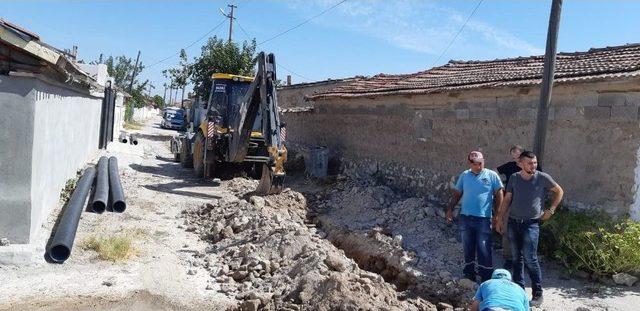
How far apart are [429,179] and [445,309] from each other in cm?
534

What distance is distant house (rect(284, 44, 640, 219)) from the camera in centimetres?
709

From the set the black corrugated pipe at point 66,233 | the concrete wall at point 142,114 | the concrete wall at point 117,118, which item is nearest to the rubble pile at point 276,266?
the black corrugated pipe at point 66,233

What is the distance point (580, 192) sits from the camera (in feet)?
24.7

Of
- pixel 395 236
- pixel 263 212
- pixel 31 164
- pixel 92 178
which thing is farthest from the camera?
pixel 92 178

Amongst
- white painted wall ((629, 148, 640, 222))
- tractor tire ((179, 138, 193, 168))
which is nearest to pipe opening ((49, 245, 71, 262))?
white painted wall ((629, 148, 640, 222))

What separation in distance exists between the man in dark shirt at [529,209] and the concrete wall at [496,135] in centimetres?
183

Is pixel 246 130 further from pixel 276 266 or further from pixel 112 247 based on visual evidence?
pixel 276 266

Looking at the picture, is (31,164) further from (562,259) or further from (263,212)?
(562,259)

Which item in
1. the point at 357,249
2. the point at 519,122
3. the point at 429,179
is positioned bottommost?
the point at 357,249

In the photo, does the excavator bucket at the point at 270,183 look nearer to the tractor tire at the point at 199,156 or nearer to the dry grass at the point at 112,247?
the tractor tire at the point at 199,156

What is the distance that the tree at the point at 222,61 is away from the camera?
Result: 2733 cm

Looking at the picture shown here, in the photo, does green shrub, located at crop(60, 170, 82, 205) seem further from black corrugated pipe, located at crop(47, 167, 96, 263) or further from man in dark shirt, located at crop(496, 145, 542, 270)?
man in dark shirt, located at crop(496, 145, 542, 270)

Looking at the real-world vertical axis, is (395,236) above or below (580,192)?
below

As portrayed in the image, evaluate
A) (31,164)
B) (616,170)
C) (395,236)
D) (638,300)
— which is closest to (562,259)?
(638,300)
